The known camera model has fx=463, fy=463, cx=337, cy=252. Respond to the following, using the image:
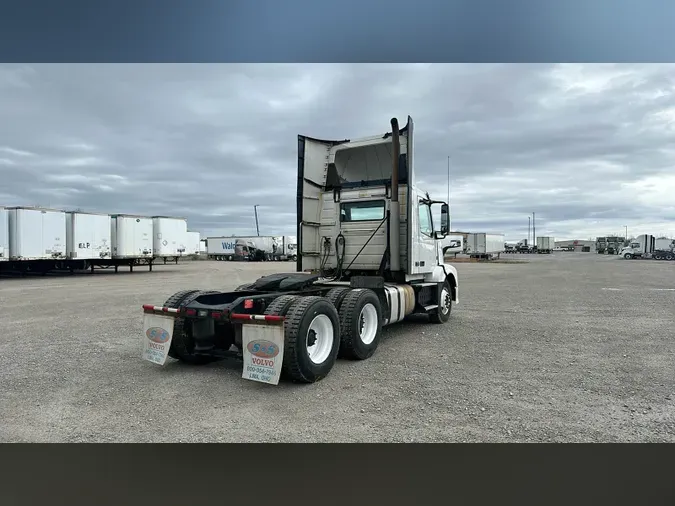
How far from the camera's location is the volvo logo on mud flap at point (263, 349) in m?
5.43

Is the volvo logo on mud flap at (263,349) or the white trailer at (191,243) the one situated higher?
the white trailer at (191,243)

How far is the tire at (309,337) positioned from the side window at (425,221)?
3.63 meters

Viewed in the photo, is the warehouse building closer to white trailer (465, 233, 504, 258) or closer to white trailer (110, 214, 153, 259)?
white trailer (465, 233, 504, 258)

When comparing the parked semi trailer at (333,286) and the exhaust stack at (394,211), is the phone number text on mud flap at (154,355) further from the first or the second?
the exhaust stack at (394,211)

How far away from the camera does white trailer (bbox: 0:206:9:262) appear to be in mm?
22606

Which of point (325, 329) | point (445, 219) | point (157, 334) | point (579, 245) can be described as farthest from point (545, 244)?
point (157, 334)

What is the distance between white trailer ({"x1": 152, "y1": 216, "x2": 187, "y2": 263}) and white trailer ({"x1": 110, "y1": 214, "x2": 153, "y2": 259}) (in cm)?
57

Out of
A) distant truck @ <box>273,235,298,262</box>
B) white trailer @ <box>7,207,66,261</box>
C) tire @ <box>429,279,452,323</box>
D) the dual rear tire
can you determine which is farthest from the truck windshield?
distant truck @ <box>273,235,298,262</box>

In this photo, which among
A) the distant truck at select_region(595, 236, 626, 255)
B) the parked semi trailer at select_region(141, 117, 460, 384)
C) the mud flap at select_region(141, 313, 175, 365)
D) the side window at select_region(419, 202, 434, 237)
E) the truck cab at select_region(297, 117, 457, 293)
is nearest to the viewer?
the parked semi trailer at select_region(141, 117, 460, 384)

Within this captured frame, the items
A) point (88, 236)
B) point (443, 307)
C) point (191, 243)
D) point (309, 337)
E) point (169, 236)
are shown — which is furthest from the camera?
point (191, 243)

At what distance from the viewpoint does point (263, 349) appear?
550 cm

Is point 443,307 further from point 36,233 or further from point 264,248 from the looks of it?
point 264,248

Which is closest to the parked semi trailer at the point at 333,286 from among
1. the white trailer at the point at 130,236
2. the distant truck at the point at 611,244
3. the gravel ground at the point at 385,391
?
the gravel ground at the point at 385,391

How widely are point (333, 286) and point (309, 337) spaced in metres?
2.59
